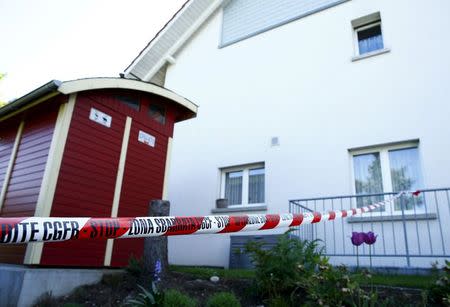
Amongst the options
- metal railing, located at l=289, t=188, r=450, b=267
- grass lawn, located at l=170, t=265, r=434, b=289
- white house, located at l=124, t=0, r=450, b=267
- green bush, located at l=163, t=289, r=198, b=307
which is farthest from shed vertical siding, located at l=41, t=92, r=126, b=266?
metal railing, located at l=289, t=188, r=450, b=267

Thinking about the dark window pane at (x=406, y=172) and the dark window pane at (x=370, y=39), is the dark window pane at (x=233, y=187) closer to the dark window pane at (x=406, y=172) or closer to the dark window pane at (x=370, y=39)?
the dark window pane at (x=406, y=172)

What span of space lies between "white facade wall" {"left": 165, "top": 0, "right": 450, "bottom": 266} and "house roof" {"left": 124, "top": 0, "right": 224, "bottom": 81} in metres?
1.48

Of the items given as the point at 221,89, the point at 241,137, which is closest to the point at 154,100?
the point at 241,137

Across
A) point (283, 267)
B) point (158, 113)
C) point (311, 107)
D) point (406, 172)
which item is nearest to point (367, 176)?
point (406, 172)

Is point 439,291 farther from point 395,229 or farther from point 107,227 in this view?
point 395,229

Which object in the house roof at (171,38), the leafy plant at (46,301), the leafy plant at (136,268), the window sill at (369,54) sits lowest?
the leafy plant at (46,301)

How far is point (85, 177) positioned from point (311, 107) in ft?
16.1

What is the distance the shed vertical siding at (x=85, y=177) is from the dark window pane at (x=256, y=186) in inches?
134

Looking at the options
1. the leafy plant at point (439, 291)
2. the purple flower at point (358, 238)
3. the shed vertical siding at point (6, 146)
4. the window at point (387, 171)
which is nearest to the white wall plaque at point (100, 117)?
the shed vertical siding at point (6, 146)

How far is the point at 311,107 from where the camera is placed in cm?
789

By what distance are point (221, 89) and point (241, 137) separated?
6.02 feet

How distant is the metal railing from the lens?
5617 millimetres

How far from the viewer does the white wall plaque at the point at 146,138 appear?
6.45m

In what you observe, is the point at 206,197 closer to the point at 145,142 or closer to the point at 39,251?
the point at 145,142
